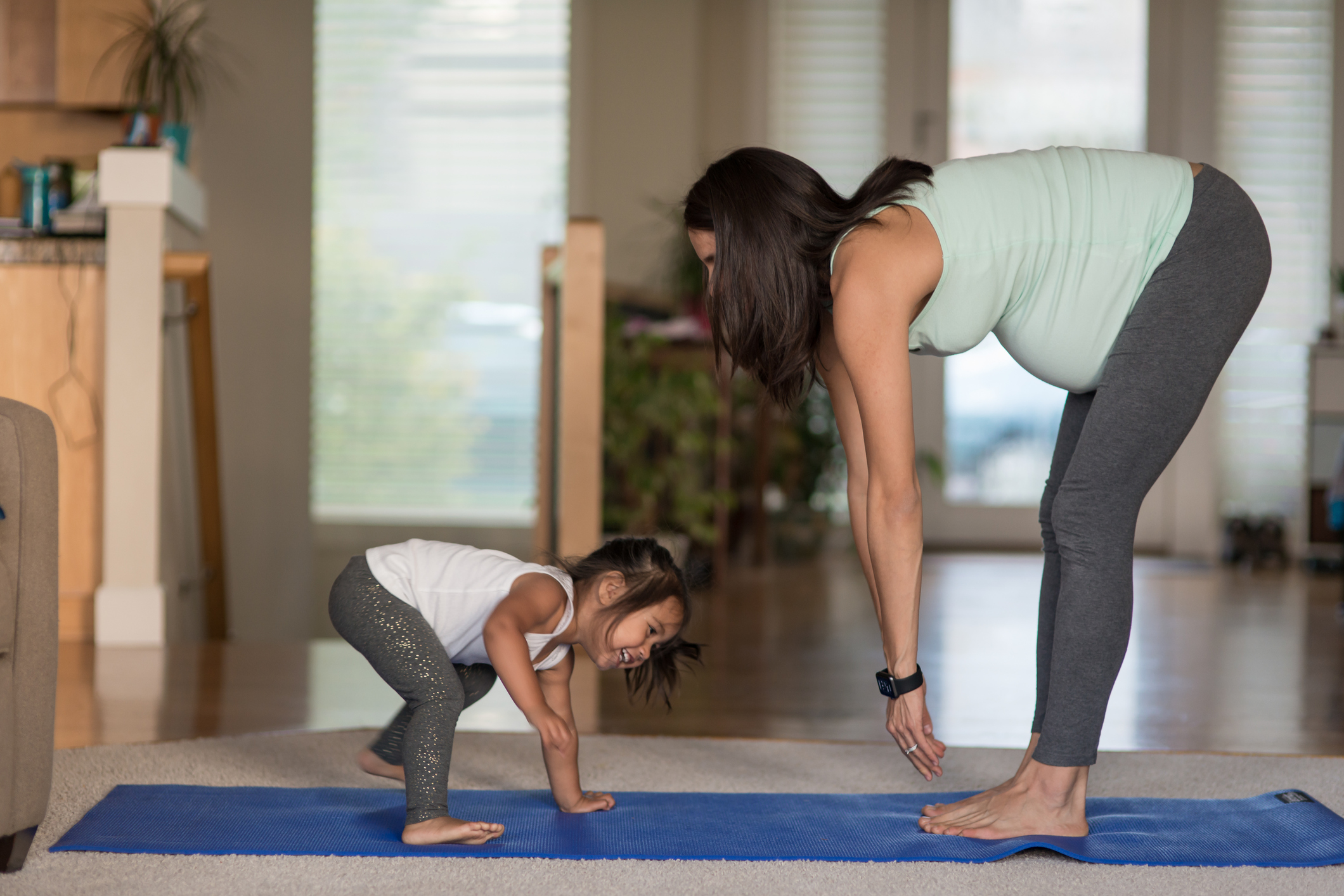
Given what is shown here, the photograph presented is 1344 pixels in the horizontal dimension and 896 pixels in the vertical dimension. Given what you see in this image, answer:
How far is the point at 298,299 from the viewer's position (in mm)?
4520

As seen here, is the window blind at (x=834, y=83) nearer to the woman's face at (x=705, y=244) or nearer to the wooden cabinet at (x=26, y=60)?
the wooden cabinet at (x=26, y=60)

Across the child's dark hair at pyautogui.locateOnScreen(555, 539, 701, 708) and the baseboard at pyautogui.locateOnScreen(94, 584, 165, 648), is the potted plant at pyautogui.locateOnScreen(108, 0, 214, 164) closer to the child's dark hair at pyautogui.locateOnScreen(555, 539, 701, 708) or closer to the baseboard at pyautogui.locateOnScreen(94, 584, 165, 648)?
the baseboard at pyautogui.locateOnScreen(94, 584, 165, 648)

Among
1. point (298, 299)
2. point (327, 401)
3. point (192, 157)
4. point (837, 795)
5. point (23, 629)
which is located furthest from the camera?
point (327, 401)

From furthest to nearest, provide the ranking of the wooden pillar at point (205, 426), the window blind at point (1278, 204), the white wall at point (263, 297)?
the window blind at point (1278, 204)
the white wall at point (263, 297)
the wooden pillar at point (205, 426)

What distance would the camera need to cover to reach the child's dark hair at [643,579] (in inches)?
55.9

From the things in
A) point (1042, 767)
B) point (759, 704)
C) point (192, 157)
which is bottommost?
point (759, 704)

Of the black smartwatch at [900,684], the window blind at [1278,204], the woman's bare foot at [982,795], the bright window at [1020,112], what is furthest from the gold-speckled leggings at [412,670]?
the window blind at [1278,204]

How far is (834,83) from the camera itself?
5.34 meters

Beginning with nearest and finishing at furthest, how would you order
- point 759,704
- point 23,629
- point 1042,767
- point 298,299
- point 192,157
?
point 23,629, point 1042,767, point 759,704, point 192,157, point 298,299

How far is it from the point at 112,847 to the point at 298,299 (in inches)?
137

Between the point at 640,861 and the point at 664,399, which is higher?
the point at 664,399

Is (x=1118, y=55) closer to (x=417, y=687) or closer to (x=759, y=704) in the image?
(x=759, y=704)

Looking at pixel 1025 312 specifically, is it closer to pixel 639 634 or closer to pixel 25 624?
pixel 639 634

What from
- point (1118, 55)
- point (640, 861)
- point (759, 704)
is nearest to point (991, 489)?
point (1118, 55)
